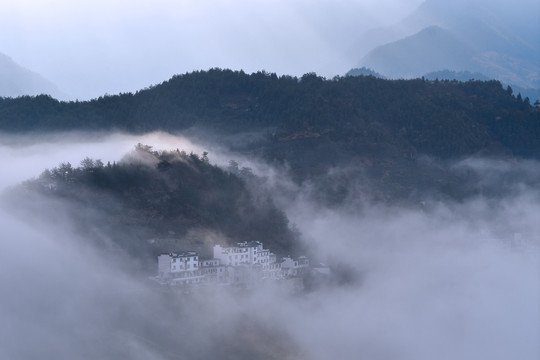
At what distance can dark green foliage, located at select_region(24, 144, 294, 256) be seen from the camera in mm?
30641

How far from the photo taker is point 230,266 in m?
30.1

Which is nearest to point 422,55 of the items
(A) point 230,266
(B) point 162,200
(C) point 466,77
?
(C) point 466,77

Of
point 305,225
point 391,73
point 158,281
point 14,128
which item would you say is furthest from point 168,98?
point 391,73

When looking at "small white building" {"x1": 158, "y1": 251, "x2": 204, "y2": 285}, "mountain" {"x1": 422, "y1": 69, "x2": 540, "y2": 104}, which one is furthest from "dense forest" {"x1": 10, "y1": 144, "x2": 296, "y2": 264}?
"mountain" {"x1": 422, "y1": 69, "x2": 540, "y2": 104}

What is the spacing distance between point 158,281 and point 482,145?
25.4m

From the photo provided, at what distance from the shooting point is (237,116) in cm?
4619

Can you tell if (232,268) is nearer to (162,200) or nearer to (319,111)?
(162,200)

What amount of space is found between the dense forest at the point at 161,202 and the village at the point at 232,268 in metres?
0.96

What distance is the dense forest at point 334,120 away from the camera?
4153cm

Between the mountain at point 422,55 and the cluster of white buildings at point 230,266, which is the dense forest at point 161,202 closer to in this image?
the cluster of white buildings at point 230,266

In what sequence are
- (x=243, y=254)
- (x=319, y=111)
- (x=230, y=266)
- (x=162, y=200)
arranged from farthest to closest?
1. (x=319, y=111)
2. (x=162, y=200)
3. (x=243, y=254)
4. (x=230, y=266)

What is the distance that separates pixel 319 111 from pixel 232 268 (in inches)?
706

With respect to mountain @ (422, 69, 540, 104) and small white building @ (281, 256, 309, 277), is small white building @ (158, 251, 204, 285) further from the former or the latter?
mountain @ (422, 69, 540, 104)

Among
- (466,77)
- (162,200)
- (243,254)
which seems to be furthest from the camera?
(466,77)
